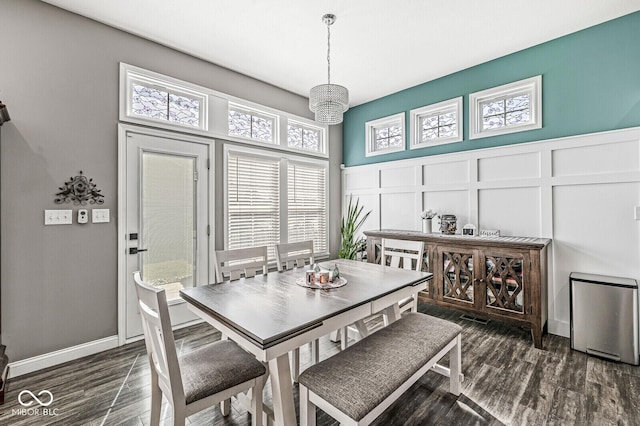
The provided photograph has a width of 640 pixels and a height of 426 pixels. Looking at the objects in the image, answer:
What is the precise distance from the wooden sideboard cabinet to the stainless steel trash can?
0.27 meters

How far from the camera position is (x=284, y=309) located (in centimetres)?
167

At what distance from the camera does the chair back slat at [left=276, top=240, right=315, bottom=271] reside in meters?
2.83

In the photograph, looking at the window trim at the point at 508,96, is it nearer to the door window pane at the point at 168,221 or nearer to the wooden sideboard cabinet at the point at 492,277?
the wooden sideboard cabinet at the point at 492,277

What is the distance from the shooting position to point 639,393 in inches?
83.6

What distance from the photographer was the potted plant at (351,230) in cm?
481

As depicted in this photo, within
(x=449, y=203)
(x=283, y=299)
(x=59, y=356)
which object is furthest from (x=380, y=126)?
(x=59, y=356)

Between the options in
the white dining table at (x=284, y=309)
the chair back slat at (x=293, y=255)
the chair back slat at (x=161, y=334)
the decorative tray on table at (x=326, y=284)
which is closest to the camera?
the chair back slat at (x=161, y=334)

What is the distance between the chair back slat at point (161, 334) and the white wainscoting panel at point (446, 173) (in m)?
3.70

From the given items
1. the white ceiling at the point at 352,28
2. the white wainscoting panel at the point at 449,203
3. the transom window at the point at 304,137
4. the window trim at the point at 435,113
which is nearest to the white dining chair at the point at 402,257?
the white wainscoting panel at the point at 449,203

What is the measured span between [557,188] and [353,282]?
2.58 m

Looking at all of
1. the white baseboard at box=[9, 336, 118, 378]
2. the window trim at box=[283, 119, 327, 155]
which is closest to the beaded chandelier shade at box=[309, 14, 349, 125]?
the window trim at box=[283, 119, 327, 155]

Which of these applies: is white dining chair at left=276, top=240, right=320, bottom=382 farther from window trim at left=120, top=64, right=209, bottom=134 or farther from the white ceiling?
the white ceiling

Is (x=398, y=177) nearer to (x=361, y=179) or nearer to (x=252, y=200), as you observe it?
(x=361, y=179)

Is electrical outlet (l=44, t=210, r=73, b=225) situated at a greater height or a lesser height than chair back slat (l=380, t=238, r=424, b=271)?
greater
